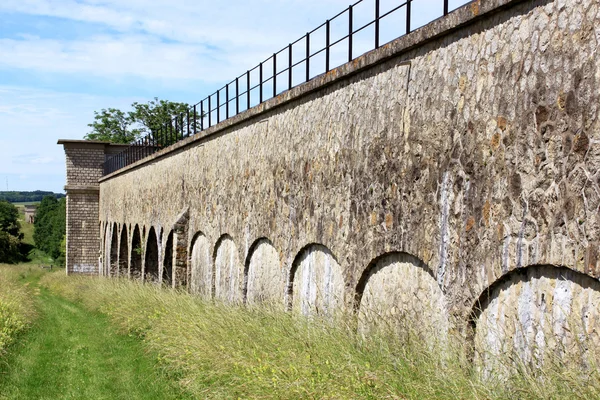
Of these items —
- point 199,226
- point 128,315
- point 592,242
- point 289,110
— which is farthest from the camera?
point 199,226

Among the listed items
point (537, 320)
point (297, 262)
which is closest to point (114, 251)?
point (297, 262)

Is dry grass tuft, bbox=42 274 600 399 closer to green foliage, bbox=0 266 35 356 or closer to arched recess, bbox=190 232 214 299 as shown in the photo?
green foliage, bbox=0 266 35 356

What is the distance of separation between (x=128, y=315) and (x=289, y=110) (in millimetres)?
5905

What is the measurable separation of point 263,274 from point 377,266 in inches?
164

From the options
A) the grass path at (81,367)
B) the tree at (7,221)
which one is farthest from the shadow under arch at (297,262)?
the tree at (7,221)

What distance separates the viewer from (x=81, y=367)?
454 inches

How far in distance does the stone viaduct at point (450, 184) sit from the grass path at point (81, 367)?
2324 millimetres

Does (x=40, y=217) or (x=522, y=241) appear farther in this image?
(x=40, y=217)

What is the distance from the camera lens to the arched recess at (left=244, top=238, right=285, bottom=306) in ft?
38.0

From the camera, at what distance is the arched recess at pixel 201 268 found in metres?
15.6

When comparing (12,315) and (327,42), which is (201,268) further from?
(327,42)

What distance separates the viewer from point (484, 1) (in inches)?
255

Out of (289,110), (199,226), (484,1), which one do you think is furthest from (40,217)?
(484,1)

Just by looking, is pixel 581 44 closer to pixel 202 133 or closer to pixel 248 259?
pixel 248 259
